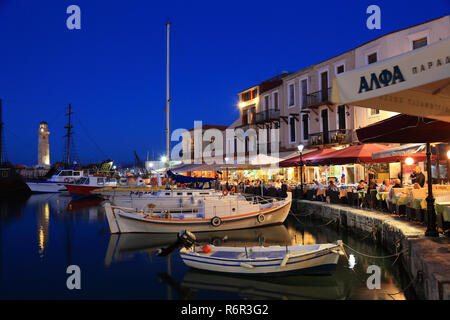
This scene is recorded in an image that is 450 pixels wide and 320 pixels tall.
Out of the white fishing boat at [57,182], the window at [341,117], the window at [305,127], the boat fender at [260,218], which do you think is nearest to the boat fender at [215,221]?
the boat fender at [260,218]

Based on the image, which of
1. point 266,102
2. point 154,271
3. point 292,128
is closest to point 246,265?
point 154,271

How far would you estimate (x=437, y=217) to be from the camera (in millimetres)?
8875

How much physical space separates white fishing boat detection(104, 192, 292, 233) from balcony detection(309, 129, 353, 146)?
8.25m

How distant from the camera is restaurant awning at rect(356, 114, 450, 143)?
6281 mm

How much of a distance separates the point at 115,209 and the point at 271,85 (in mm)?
23975

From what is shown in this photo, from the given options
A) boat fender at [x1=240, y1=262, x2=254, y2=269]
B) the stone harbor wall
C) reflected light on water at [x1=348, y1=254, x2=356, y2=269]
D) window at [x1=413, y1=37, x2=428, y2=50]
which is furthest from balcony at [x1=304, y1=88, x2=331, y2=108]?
boat fender at [x1=240, y1=262, x2=254, y2=269]

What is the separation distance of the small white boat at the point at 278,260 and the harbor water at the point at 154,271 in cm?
34

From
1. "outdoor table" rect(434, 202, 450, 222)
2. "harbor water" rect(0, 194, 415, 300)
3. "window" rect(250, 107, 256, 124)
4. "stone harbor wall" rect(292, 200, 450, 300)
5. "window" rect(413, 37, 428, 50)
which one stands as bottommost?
"harbor water" rect(0, 194, 415, 300)

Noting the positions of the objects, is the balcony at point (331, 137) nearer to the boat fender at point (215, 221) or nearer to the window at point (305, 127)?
the window at point (305, 127)

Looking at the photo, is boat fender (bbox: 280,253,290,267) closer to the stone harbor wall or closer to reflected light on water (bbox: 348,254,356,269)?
reflected light on water (bbox: 348,254,356,269)
